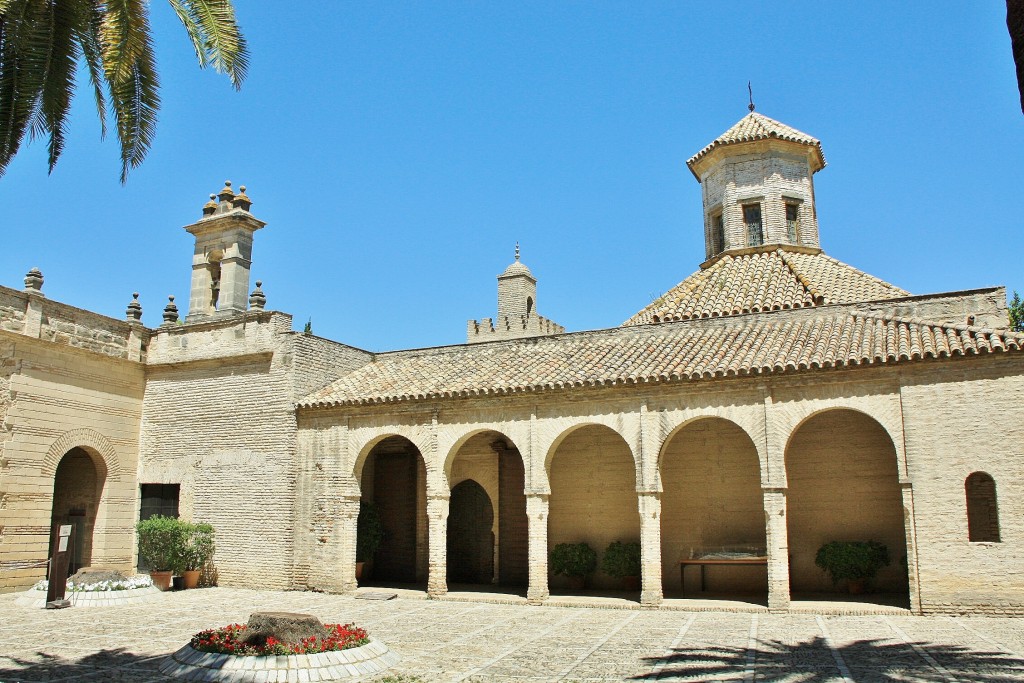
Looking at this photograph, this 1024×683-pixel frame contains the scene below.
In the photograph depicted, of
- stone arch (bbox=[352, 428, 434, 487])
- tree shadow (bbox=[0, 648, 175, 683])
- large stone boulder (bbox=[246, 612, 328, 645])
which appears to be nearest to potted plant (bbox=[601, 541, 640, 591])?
stone arch (bbox=[352, 428, 434, 487])

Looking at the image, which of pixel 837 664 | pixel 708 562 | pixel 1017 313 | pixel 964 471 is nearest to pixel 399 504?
pixel 708 562

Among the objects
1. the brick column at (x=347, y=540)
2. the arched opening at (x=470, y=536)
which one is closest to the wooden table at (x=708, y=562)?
the arched opening at (x=470, y=536)

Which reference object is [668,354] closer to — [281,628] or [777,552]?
[777,552]

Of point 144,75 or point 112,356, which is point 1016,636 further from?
point 112,356

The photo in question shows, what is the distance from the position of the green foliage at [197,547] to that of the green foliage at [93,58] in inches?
432

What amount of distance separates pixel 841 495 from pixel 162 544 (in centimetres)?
1436

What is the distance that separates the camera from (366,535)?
20047mm

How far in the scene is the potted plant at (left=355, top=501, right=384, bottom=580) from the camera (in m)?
20.0

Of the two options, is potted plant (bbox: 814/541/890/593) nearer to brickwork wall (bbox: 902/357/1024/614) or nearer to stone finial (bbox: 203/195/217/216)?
brickwork wall (bbox: 902/357/1024/614)

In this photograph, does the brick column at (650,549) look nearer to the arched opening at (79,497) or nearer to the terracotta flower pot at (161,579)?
the terracotta flower pot at (161,579)

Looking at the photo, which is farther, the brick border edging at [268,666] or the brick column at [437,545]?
the brick column at [437,545]

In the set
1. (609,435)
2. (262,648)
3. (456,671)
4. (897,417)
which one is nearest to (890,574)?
(897,417)

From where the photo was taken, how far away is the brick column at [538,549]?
16.6 metres

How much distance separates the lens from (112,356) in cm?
2036
